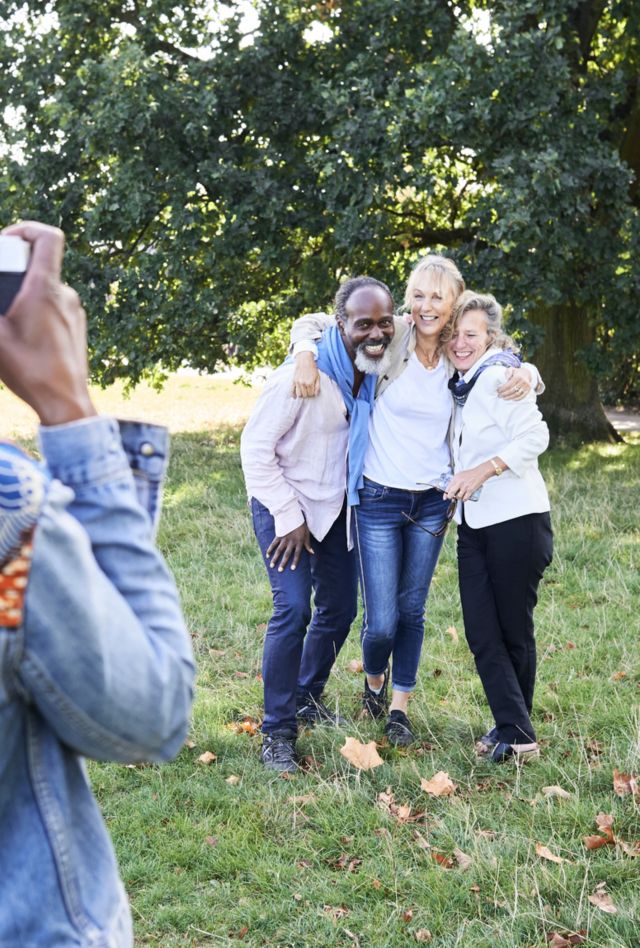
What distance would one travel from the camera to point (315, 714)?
4961mm

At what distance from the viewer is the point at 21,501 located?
0.98m

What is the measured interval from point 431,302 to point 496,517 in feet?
3.23

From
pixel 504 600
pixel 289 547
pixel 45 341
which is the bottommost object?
pixel 504 600

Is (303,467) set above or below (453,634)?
above

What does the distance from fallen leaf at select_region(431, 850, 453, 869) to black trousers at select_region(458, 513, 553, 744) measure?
90cm

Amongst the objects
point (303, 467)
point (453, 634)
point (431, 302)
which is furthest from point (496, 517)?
point (453, 634)

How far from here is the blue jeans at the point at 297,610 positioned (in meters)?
4.48

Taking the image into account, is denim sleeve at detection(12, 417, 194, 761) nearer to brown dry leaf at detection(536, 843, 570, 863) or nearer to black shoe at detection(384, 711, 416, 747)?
brown dry leaf at detection(536, 843, 570, 863)

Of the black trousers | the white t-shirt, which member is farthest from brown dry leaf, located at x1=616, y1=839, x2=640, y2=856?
the white t-shirt

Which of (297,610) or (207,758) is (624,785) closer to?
(297,610)

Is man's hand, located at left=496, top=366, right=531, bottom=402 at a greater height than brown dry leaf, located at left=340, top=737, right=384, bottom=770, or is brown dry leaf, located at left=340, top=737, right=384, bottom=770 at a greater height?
man's hand, located at left=496, top=366, right=531, bottom=402

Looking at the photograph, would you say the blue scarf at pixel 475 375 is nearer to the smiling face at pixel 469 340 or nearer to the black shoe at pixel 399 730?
the smiling face at pixel 469 340

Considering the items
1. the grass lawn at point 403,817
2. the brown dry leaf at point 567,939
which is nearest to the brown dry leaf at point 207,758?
the grass lawn at point 403,817

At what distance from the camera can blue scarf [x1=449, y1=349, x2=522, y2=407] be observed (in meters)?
4.35
